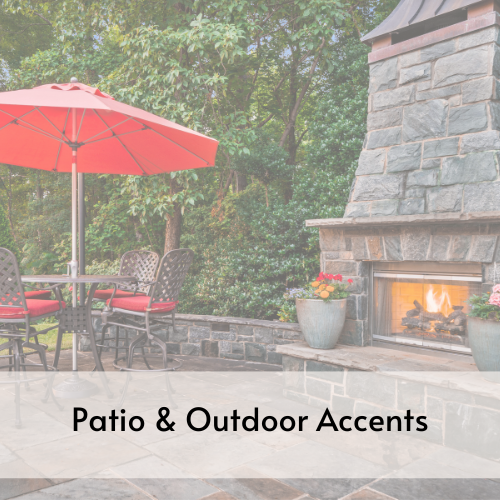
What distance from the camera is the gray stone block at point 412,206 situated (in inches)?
145

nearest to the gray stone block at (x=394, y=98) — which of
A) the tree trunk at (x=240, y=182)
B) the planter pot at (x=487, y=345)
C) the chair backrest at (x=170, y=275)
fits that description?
the planter pot at (x=487, y=345)

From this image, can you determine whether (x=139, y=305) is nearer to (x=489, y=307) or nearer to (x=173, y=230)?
(x=489, y=307)

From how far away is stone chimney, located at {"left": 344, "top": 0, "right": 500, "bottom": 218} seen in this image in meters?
3.44

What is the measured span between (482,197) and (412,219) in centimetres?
49

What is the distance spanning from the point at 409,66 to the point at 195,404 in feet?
10.4

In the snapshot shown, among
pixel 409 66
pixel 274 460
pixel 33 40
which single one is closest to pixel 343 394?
pixel 274 460

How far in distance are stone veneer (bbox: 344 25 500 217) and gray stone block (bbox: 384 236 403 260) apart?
9.2 inches

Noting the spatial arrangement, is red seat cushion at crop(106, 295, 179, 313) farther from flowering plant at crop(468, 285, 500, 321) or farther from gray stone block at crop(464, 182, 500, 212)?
gray stone block at crop(464, 182, 500, 212)

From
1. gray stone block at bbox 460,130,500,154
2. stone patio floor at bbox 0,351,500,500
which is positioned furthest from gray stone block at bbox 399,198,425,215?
stone patio floor at bbox 0,351,500,500

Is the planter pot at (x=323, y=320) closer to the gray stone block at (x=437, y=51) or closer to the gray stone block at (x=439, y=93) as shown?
the gray stone block at (x=439, y=93)

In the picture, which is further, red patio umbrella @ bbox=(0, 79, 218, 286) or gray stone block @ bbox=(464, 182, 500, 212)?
gray stone block @ bbox=(464, 182, 500, 212)

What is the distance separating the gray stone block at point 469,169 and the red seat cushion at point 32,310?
303cm

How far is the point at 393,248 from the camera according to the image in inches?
147

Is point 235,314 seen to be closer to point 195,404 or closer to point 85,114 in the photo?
point 195,404
